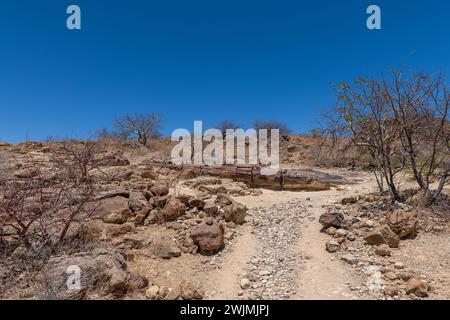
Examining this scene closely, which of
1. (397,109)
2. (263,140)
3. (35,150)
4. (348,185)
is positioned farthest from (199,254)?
(263,140)

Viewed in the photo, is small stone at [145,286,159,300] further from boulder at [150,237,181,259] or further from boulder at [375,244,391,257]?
boulder at [375,244,391,257]

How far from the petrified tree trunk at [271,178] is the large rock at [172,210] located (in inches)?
170

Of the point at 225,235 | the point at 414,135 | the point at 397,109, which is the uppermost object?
the point at 397,109

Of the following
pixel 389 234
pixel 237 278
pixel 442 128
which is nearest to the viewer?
pixel 237 278

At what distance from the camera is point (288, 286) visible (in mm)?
4121

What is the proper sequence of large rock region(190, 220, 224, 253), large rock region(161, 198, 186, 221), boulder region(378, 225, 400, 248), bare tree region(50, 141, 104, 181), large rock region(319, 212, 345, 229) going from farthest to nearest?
bare tree region(50, 141, 104, 181)
large rock region(161, 198, 186, 221)
large rock region(319, 212, 345, 229)
large rock region(190, 220, 224, 253)
boulder region(378, 225, 400, 248)

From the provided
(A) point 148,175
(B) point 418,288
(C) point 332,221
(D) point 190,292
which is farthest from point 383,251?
(A) point 148,175

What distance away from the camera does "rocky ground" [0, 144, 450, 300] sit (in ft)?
12.4

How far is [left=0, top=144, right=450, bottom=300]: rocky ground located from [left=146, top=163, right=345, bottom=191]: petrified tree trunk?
250 centimetres

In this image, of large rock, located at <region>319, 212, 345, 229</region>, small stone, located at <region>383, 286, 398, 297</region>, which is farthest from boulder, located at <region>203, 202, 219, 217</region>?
small stone, located at <region>383, 286, 398, 297</region>

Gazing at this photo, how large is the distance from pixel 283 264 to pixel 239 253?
2.69 ft

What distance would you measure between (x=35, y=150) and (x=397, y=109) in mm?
17432

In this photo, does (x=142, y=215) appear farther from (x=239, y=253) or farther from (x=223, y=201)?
(x=239, y=253)

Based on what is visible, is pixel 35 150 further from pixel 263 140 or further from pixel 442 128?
pixel 442 128
